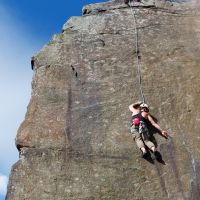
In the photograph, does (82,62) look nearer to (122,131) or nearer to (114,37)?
(114,37)

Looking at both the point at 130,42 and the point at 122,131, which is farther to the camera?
the point at 130,42

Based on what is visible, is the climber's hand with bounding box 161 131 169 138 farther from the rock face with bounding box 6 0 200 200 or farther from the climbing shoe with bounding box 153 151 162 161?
the climbing shoe with bounding box 153 151 162 161

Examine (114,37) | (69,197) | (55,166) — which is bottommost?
(69,197)

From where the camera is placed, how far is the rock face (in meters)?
9.11

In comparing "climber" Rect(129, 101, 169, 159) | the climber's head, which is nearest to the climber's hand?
"climber" Rect(129, 101, 169, 159)

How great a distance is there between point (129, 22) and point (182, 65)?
2248 millimetres

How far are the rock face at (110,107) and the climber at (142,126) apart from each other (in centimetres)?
16

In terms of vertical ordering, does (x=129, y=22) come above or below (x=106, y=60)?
above

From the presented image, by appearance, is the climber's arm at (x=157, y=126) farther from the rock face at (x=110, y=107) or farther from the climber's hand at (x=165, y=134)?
the rock face at (x=110, y=107)

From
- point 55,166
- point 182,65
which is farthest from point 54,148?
point 182,65

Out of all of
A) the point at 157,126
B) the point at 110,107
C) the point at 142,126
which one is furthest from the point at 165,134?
the point at 110,107

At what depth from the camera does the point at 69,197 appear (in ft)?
29.2

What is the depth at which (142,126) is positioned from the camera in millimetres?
9945

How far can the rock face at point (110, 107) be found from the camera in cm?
911
